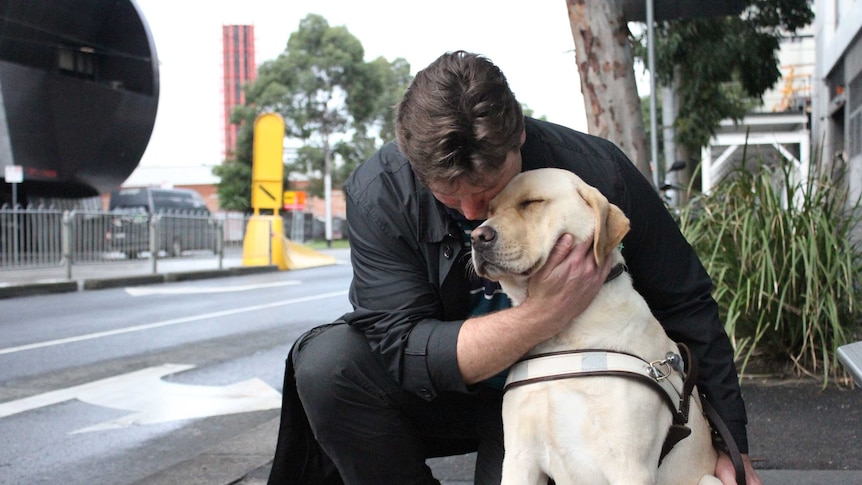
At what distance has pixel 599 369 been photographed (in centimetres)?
212

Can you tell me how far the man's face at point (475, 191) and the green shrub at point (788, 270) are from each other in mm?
2484

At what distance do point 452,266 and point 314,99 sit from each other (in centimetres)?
4107

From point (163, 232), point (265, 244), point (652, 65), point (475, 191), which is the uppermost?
point (652, 65)

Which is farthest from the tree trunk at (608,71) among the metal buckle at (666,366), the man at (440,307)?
the metal buckle at (666,366)

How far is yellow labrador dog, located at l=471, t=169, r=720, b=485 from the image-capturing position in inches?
82.4

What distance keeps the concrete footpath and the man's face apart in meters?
1.32

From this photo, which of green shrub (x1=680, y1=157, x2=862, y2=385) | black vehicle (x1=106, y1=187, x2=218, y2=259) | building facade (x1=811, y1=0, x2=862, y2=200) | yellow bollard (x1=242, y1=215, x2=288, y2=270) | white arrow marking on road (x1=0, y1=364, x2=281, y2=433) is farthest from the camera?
yellow bollard (x1=242, y1=215, x2=288, y2=270)

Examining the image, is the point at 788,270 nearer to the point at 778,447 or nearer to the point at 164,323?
the point at 778,447

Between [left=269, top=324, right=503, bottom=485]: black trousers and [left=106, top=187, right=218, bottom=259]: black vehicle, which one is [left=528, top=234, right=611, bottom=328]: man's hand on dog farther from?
[left=106, top=187, right=218, bottom=259]: black vehicle

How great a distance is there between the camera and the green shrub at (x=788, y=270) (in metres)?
4.41

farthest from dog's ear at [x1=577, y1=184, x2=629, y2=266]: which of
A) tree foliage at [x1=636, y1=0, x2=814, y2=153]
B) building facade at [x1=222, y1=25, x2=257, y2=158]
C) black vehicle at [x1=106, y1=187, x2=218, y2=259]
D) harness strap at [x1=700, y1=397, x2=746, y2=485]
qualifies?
building facade at [x1=222, y1=25, x2=257, y2=158]

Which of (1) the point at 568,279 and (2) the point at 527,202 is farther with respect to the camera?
(2) the point at 527,202

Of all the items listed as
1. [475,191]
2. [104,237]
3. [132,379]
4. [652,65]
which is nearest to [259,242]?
[104,237]

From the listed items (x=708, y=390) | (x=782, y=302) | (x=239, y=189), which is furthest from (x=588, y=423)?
(x=239, y=189)
